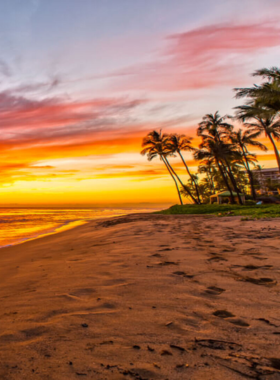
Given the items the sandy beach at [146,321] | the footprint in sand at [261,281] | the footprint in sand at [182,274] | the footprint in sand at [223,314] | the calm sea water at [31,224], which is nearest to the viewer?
the sandy beach at [146,321]

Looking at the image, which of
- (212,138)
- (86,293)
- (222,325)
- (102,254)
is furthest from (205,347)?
(212,138)

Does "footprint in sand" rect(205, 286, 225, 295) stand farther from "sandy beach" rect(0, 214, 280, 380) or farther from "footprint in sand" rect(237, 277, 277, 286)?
"footprint in sand" rect(237, 277, 277, 286)

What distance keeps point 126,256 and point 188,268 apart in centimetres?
142

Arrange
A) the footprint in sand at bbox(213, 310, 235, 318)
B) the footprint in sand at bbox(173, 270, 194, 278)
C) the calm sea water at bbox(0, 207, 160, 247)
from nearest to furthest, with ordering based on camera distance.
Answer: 1. the footprint in sand at bbox(213, 310, 235, 318)
2. the footprint in sand at bbox(173, 270, 194, 278)
3. the calm sea water at bbox(0, 207, 160, 247)

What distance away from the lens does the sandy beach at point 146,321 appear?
1639 mm

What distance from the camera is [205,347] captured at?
5.93 feet

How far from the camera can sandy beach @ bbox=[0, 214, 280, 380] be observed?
1.64 metres

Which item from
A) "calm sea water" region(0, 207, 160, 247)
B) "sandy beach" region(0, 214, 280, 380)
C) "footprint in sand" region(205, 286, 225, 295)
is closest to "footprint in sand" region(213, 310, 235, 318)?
"sandy beach" region(0, 214, 280, 380)

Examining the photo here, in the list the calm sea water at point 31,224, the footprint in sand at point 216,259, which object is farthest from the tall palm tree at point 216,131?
the footprint in sand at point 216,259

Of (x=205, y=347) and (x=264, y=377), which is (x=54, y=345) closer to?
(x=205, y=347)

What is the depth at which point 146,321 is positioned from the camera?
2219mm

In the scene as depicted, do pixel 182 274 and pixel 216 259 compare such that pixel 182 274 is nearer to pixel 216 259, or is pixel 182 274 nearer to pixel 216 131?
pixel 216 259

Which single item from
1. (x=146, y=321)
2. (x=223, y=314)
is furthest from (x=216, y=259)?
(x=146, y=321)

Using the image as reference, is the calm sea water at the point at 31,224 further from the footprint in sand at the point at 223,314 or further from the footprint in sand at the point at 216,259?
the footprint in sand at the point at 223,314
